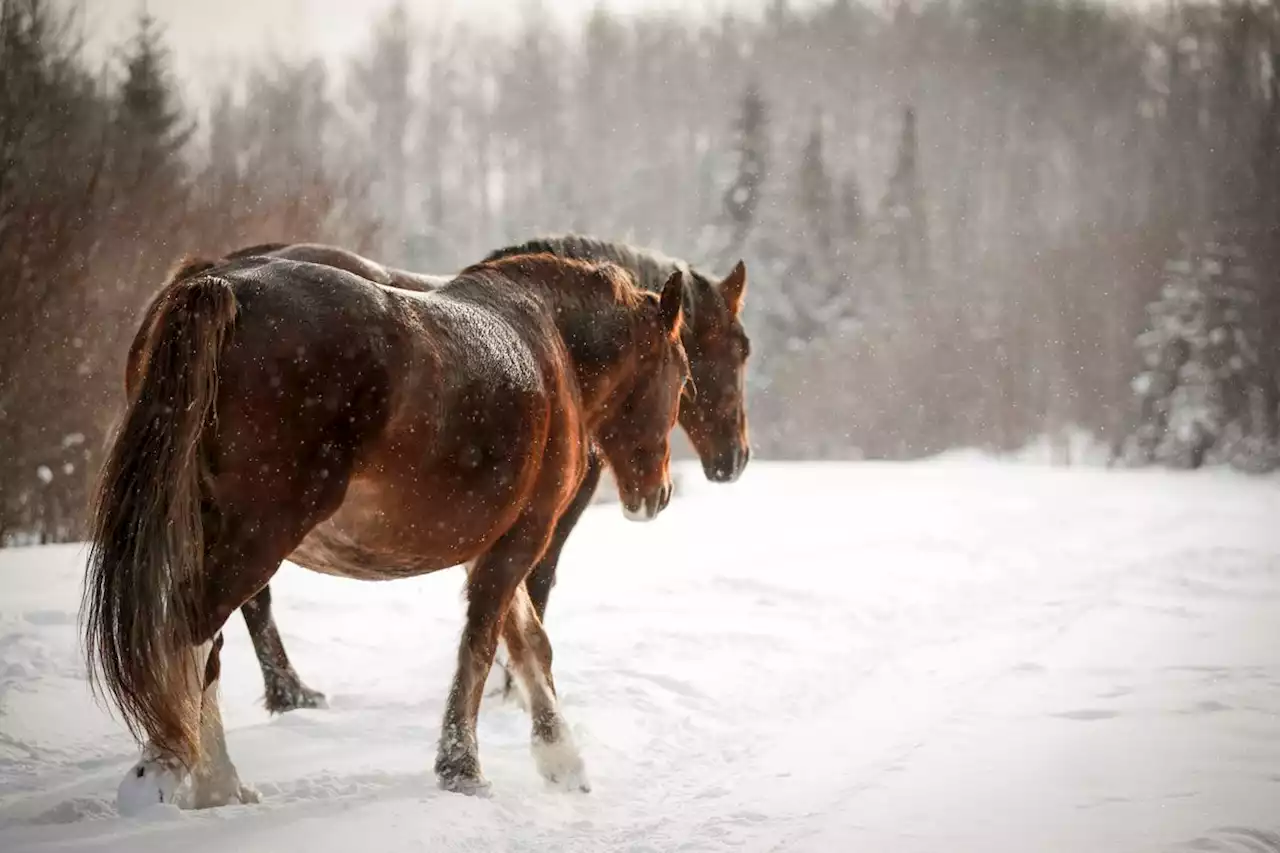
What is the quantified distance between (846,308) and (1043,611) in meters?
23.4

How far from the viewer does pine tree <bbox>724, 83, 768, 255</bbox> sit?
93.4ft

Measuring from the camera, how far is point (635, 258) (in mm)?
5703

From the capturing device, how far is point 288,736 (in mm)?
3797

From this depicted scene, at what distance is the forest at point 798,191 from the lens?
8.29 m

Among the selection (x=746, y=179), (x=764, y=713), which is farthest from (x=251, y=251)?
(x=746, y=179)

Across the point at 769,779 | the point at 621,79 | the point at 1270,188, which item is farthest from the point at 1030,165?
the point at 769,779

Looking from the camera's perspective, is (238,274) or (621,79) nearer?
(238,274)

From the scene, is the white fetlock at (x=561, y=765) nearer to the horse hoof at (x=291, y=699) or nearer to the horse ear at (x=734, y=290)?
the horse hoof at (x=291, y=699)

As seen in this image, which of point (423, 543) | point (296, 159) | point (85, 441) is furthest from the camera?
point (296, 159)

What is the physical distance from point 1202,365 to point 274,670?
1786cm

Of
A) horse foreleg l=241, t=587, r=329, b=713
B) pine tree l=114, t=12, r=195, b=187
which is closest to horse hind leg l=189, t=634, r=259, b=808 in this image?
horse foreleg l=241, t=587, r=329, b=713

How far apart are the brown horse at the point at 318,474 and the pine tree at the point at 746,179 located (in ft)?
83.9

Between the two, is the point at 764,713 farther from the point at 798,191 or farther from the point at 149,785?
the point at 798,191

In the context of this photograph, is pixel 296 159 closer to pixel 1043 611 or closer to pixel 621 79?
pixel 1043 611
